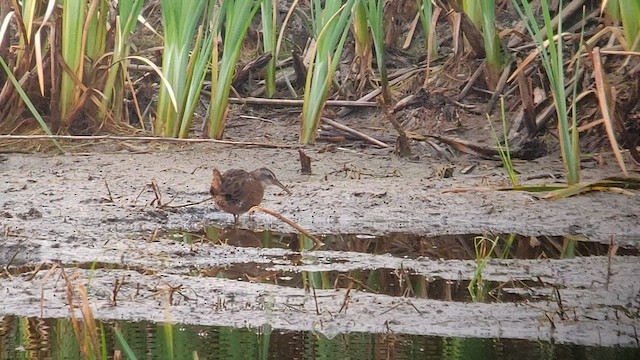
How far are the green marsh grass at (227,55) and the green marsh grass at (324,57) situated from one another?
45 cm

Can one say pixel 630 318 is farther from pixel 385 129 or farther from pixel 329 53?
pixel 385 129

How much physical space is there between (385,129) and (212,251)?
10.7 feet

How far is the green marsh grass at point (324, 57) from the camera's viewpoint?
283 inches

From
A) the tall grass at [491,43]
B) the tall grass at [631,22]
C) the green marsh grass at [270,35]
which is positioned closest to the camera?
the tall grass at [631,22]

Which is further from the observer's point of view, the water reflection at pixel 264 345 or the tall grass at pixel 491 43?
the tall grass at pixel 491 43

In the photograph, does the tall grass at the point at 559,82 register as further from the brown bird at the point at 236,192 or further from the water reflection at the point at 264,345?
the water reflection at the point at 264,345

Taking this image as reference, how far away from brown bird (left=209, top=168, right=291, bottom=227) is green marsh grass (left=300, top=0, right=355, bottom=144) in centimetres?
143

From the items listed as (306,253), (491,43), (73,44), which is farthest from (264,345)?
(491,43)

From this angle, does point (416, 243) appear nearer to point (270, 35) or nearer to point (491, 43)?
point (491, 43)

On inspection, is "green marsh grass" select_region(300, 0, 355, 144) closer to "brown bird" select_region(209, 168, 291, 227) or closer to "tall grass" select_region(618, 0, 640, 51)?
"brown bird" select_region(209, 168, 291, 227)

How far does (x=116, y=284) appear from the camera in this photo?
409cm

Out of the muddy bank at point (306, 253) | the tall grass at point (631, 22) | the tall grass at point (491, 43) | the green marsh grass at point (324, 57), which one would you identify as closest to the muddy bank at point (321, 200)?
the muddy bank at point (306, 253)

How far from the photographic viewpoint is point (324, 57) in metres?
7.28

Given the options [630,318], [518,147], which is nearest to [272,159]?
[518,147]
